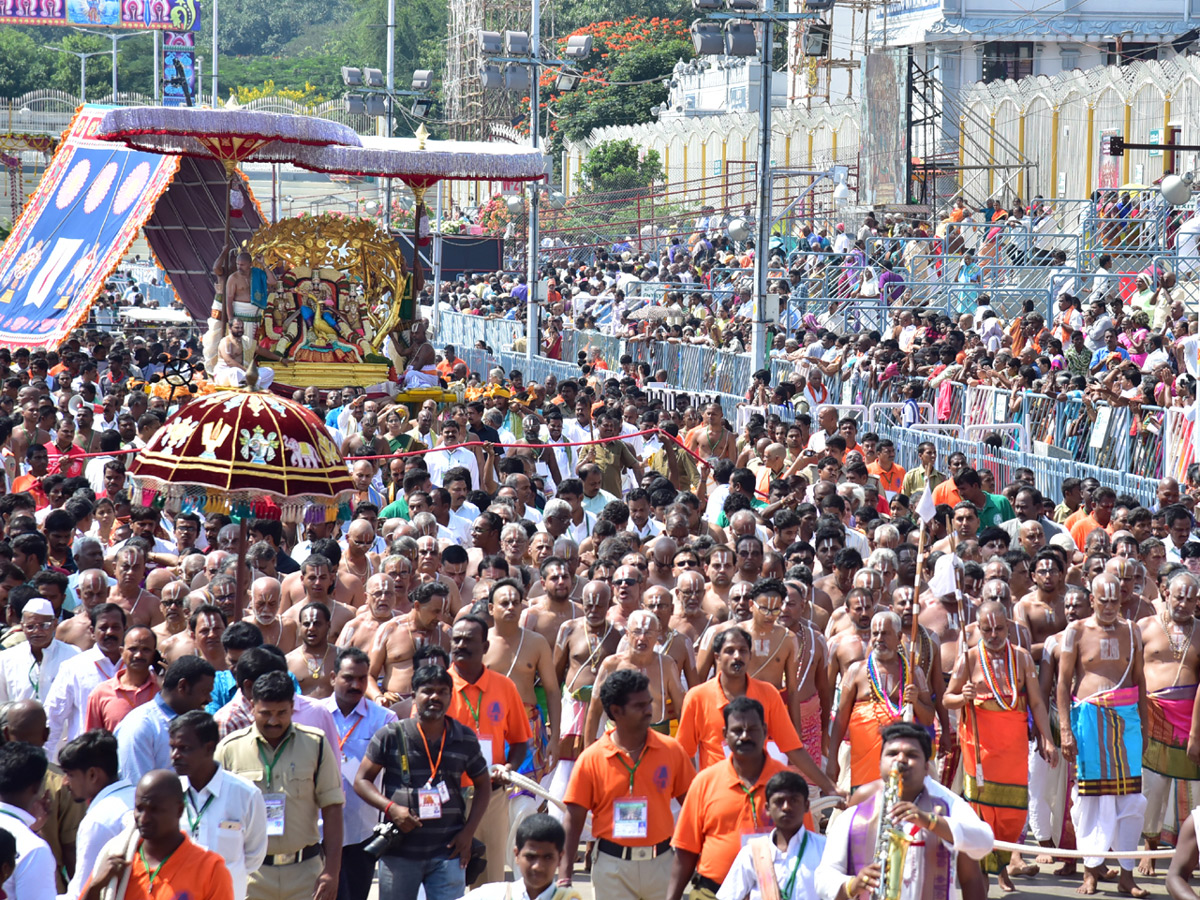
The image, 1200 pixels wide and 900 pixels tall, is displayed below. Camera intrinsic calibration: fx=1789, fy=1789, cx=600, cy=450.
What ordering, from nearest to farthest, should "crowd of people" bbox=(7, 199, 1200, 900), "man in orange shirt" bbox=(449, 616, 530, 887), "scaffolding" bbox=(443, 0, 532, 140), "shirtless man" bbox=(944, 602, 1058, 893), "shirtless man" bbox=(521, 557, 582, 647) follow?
"crowd of people" bbox=(7, 199, 1200, 900), "man in orange shirt" bbox=(449, 616, 530, 887), "shirtless man" bbox=(944, 602, 1058, 893), "shirtless man" bbox=(521, 557, 582, 647), "scaffolding" bbox=(443, 0, 532, 140)

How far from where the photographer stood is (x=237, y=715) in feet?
21.6

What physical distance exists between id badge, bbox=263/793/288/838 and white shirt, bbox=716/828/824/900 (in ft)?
5.37

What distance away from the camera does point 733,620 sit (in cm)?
841

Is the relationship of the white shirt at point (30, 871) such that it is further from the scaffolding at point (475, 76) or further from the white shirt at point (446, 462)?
the scaffolding at point (475, 76)

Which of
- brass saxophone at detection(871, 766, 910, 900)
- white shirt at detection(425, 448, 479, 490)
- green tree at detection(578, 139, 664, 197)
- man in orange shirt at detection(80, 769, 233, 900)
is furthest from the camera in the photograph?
green tree at detection(578, 139, 664, 197)

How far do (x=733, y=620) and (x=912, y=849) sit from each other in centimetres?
291

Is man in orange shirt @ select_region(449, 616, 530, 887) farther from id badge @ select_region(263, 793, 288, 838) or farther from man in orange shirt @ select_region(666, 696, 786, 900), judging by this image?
man in orange shirt @ select_region(666, 696, 786, 900)

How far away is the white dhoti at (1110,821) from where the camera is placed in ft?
27.7

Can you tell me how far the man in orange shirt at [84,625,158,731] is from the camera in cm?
681

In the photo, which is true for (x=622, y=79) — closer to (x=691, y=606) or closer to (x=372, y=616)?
(x=691, y=606)

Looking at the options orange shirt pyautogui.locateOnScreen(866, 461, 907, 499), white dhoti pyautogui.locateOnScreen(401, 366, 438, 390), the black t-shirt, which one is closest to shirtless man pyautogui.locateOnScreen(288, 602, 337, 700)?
the black t-shirt

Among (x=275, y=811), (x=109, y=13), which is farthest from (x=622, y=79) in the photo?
(x=275, y=811)

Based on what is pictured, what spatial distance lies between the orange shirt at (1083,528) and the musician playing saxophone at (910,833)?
20.8ft

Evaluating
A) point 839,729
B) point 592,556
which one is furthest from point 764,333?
point 839,729
